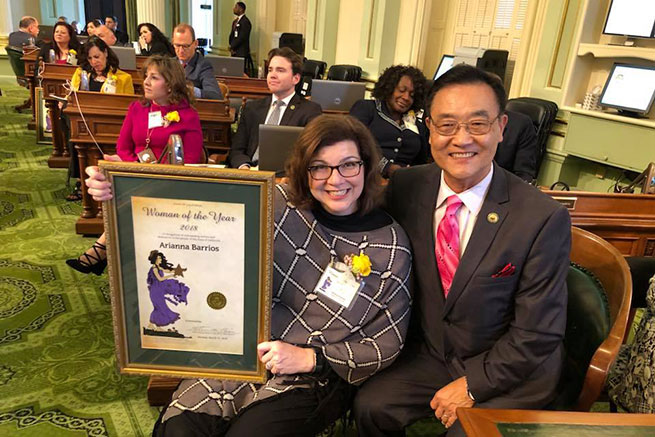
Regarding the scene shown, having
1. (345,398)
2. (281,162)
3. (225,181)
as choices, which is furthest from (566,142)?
(225,181)

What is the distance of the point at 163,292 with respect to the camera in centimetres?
139

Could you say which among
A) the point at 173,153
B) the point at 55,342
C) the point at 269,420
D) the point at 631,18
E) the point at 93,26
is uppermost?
the point at 631,18

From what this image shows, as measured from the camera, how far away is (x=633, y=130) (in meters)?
4.07

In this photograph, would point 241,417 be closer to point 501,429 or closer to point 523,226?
point 501,429

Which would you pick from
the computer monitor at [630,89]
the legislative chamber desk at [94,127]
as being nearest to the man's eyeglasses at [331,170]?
the legislative chamber desk at [94,127]

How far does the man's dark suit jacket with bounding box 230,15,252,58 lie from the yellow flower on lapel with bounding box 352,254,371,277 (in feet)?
30.8

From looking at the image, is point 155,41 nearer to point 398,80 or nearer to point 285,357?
point 398,80

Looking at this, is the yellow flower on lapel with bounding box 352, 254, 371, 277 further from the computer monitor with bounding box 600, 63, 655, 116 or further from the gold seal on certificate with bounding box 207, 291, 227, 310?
the computer monitor with bounding box 600, 63, 655, 116

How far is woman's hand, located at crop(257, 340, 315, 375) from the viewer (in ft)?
4.67

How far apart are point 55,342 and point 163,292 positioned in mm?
1446

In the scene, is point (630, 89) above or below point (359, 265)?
above

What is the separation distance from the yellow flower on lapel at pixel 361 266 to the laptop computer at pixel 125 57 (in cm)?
508

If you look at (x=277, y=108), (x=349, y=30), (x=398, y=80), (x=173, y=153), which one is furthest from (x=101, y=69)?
(x=349, y=30)

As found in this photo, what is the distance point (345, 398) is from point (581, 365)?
73cm
